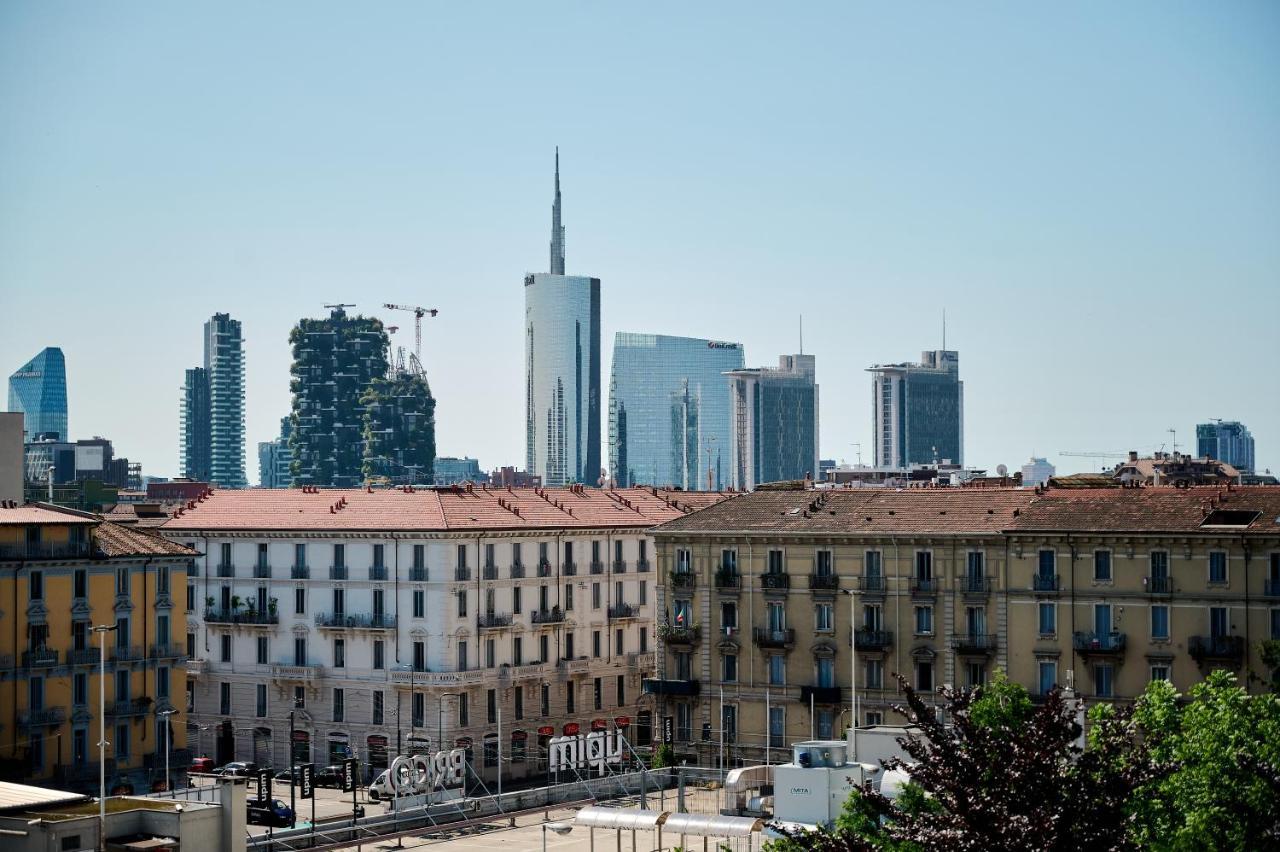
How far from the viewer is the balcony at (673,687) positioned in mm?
111375

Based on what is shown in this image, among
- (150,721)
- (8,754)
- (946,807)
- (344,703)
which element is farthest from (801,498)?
(946,807)

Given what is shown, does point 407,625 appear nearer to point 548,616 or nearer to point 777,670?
point 548,616

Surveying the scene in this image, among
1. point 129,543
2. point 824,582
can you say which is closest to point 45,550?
point 129,543

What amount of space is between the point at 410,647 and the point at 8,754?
2770 cm

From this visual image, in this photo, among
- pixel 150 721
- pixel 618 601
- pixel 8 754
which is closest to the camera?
pixel 8 754

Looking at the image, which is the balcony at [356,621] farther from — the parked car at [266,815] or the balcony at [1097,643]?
the balcony at [1097,643]

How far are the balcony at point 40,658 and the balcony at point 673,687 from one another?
1302 inches

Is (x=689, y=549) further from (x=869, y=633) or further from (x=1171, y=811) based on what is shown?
(x=1171, y=811)

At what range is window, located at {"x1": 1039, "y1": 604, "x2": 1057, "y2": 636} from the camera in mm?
100375

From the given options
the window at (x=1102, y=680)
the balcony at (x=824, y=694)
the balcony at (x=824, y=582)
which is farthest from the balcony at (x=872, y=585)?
the window at (x=1102, y=680)

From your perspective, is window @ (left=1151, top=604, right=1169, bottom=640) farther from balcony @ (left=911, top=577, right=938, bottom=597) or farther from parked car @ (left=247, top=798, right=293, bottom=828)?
parked car @ (left=247, top=798, right=293, bottom=828)

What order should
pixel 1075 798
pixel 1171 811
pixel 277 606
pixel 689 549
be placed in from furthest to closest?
pixel 277 606, pixel 689 549, pixel 1171 811, pixel 1075 798

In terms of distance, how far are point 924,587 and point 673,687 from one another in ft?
53.3

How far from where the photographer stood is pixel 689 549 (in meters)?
113
